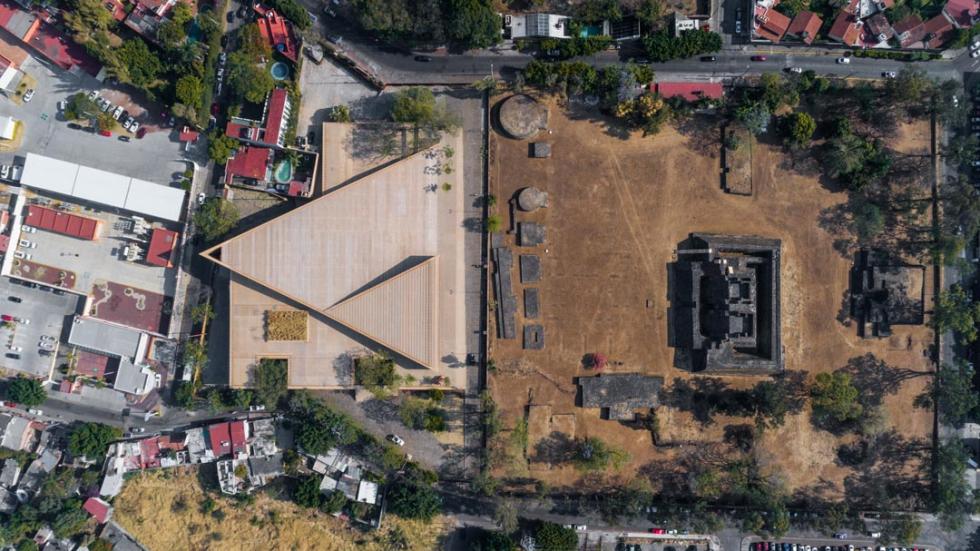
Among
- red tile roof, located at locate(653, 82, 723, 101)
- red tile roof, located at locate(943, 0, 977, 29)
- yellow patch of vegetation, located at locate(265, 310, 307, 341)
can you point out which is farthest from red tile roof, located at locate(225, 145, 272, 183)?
red tile roof, located at locate(943, 0, 977, 29)

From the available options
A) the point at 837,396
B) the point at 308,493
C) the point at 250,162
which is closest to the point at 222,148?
the point at 250,162

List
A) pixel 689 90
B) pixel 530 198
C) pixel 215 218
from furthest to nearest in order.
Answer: pixel 689 90 < pixel 530 198 < pixel 215 218

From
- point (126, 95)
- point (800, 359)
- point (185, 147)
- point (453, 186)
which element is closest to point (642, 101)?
point (453, 186)

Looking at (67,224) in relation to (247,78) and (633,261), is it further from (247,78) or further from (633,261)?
(633,261)

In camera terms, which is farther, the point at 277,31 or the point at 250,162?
the point at 277,31

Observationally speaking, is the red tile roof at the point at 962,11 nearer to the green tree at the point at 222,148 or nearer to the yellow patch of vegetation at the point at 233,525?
the green tree at the point at 222,148

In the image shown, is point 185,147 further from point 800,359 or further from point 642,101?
point 800,359

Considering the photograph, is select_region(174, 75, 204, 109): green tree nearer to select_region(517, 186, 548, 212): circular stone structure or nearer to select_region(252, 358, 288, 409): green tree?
select_region(252, 358, 288, 409): green tree
